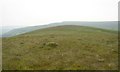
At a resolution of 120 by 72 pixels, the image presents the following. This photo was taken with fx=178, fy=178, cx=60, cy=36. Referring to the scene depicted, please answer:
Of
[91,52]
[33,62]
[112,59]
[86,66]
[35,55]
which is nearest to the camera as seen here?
[86,66]

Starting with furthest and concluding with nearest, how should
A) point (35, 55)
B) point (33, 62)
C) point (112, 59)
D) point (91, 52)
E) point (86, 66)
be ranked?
point (91, 52)
point (35, 55)
point (112, 59)
point (33, 62)
point (86, 66)

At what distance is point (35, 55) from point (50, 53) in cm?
199

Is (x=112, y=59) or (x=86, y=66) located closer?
(x=86, y=66)

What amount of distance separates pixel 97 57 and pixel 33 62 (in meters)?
7.63

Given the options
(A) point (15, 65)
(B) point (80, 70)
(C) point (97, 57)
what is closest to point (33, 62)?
(A) point (15, 65)

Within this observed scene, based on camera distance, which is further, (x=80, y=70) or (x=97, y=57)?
(x=97, y=57)

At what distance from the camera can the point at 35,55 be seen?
22406 millimetres

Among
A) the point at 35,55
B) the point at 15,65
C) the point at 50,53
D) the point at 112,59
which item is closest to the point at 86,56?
the point at 112,59

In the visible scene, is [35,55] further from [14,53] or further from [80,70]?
[80,70]

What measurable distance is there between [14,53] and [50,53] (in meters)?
4.86

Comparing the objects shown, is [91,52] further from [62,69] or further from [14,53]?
[14,53]

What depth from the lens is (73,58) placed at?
20844 millimetres

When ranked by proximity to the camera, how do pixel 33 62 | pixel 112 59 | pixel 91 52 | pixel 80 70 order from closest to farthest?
1. pixel 80 70
2. pixel 33 62
3. pixel 112 59
4. pixel 91 52

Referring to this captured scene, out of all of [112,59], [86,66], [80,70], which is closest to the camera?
[80,70]
